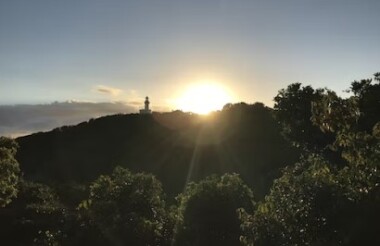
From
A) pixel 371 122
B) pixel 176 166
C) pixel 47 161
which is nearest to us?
pixel 371 122

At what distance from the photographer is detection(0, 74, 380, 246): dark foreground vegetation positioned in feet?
29.0

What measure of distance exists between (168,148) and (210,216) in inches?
1882

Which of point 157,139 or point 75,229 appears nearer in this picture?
point 75,229

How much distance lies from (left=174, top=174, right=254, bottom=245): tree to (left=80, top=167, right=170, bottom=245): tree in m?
1.20

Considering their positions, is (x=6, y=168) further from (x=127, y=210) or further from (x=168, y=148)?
(x=168, y=148)

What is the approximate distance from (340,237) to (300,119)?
34558 mm

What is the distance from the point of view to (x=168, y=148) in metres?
68.2

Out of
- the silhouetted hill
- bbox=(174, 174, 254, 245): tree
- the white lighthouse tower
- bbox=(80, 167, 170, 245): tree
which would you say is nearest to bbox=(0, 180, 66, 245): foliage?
bbox=(80, 167, 170, 245): tree

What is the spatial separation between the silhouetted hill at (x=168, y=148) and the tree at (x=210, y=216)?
2927cm

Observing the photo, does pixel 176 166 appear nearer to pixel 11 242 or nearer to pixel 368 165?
pixel 11 242

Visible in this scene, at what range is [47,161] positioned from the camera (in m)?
68.8

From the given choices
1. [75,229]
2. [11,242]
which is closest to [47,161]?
[11,242]

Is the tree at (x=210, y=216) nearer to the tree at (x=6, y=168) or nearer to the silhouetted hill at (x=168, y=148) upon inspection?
the tree at (x=6, y=168)

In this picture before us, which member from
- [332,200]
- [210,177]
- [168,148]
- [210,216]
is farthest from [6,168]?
[168,148]
